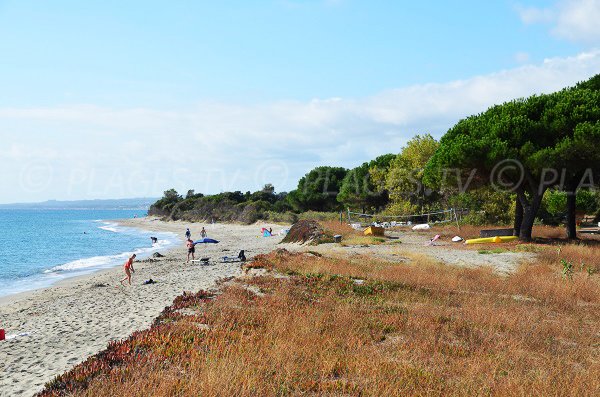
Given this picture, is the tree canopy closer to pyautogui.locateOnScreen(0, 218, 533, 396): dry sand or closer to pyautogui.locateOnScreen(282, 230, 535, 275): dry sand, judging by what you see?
pyautogui.locateOnScreen(282, 230, 535, 275): dry sand

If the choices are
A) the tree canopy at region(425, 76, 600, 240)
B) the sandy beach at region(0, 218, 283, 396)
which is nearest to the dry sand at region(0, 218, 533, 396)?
the sandy beach at region(0, 218, 283, 396)

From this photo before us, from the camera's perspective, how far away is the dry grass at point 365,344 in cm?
702

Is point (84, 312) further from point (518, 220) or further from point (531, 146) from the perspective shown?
point (518, 220)

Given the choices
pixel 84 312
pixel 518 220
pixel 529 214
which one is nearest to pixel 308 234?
pixel 518 220

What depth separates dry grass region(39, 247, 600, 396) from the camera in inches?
276

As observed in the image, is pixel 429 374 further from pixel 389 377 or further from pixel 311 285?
pixel 311 285

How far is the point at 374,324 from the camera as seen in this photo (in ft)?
35.6

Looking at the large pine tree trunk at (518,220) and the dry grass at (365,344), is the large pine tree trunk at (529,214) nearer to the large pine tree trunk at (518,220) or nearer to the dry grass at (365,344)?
the large pine tree trunk at (518,220)

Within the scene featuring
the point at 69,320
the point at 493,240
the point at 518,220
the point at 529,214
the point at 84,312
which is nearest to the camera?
the point at 69,320

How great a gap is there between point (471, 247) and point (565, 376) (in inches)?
913

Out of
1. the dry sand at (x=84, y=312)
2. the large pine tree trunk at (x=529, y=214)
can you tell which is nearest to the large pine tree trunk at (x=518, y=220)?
the large pine tree trunk at (x=529, y=214)

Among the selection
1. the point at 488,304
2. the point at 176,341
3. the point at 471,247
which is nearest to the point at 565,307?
the point at 488,304

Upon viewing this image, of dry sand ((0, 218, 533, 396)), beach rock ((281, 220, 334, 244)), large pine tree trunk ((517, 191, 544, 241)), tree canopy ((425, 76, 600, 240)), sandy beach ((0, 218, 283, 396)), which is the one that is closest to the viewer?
sandy beach ((0, 218, 283, 396))

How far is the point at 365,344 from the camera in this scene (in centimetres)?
948
